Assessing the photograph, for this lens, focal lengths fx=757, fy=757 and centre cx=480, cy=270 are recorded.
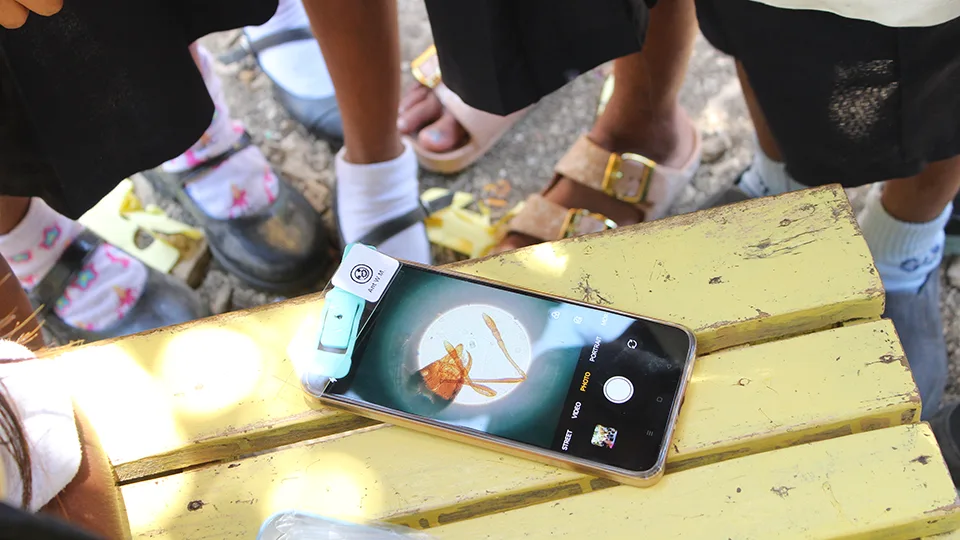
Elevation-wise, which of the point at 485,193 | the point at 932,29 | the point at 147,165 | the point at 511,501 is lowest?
the point at 485,193

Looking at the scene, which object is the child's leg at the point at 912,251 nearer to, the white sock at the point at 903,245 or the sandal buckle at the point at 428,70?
the white sock at the point at 903,245

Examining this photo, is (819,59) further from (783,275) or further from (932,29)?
(783,275)

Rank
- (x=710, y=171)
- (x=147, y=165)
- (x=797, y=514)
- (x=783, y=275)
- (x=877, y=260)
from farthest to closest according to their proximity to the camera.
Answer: (x=710, y=171) < (x=877, y=260) < (x=147, y=165) < (x=783, y=275) < (x=797, y=514)

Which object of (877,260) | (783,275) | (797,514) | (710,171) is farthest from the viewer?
(710,171)

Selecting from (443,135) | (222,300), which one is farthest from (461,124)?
(222,300)

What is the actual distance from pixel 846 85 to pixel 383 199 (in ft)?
1.93

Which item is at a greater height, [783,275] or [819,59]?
[819,59]

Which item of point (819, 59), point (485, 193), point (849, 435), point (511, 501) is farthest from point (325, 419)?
point (485, 193)

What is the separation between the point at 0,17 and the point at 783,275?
66 cm

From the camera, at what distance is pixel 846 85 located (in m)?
0.75

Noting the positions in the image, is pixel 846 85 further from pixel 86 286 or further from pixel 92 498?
pixel 86 286

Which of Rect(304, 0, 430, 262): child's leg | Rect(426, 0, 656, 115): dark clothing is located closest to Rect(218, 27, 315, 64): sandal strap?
Rect(304, 0, 430, 262): child's leg

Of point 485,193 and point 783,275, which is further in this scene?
point 485,193

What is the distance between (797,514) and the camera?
0.55m
